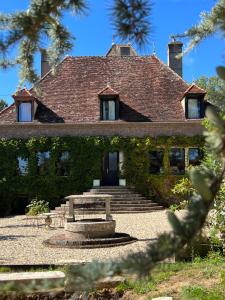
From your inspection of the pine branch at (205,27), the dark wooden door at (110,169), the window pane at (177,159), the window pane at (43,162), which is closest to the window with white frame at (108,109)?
the dark wooden door at (110,169)

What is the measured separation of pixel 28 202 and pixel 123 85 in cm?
937

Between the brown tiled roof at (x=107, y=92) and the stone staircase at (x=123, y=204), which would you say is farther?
the brown tiled roof at (x=107, y=92)

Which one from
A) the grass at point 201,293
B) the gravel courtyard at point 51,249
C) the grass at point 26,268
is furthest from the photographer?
the gravel courtyard at point 51,249

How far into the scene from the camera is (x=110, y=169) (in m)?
27.5

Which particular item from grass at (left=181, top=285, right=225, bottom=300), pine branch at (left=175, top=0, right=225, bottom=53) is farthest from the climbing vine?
pine branch at (left=175, top=0, right=225, bottom=53)

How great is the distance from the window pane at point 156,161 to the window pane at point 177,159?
23.5 inches

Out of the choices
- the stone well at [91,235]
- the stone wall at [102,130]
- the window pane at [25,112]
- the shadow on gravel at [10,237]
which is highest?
the window pane at [25,112]

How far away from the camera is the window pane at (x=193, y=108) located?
26.9 meters

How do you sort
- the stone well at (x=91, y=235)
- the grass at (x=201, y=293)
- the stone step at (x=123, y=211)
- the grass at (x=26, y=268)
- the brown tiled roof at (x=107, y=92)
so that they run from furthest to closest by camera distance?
the brown tiled roof at (x=107, y=92)
the stone step at (x=123, y=211)
the stone well at (x=91, y=235)
the grass at (x=26, y=268)
the grass at (x=201, y=293)

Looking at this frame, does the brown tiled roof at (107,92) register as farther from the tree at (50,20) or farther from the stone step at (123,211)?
Answer: the tree at (50,20)

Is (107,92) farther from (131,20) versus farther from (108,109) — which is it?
(131,20)

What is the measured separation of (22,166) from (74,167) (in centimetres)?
315

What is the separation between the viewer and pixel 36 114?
89.0ft

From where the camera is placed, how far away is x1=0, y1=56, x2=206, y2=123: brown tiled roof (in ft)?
88.8
